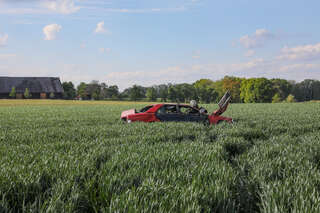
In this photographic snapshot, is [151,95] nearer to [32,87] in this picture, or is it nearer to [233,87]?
[233,87]

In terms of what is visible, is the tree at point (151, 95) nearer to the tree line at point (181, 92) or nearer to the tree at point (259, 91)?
the tree line at point (181, 92)

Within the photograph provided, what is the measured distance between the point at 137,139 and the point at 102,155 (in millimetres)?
2097

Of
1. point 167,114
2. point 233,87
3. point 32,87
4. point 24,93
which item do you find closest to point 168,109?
point 167,114

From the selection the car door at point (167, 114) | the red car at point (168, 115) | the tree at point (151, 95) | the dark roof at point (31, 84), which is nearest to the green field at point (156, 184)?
the red car at point (168, 115)

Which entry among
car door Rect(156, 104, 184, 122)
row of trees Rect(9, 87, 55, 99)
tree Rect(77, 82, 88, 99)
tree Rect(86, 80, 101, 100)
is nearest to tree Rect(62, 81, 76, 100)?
tree Rect(77, 82, 88, 99)

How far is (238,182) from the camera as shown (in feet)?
12.6

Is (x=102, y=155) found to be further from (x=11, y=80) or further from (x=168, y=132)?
(x=11, y=80)

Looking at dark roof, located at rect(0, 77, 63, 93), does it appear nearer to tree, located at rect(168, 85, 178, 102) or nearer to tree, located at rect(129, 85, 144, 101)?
tree, located at rect(129, 85, 144, 101)

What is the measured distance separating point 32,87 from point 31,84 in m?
1.34

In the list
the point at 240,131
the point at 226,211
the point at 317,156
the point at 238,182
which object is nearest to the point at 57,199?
the point at 226,211

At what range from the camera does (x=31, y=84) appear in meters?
77.9

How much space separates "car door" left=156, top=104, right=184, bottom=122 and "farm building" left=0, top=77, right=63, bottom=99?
247ft

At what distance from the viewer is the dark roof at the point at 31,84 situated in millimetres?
75762

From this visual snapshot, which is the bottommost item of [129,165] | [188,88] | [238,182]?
[238,182]
